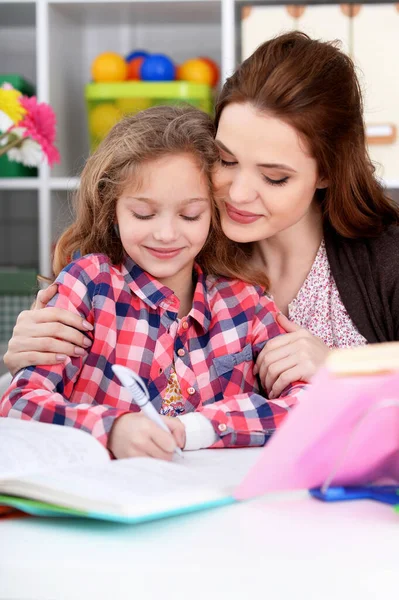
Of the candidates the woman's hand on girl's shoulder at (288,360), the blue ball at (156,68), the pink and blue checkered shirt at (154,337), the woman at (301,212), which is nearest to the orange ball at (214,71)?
the blue ball at (156,68)

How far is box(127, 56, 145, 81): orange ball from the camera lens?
2.62 meters

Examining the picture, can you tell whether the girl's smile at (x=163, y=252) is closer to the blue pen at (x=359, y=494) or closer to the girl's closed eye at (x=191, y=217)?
the girl's closed eye at (x=191, y=217)

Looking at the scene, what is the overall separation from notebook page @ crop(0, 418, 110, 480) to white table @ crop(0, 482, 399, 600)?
0.10 meters

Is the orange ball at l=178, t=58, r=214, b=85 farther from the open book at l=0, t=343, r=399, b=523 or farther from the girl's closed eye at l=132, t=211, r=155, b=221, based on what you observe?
the open book at l=0, t=343, r=399, b=523

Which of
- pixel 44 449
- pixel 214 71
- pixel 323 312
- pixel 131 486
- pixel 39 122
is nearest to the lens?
pixel 131 486

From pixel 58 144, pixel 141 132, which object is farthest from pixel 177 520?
pixel 58 144

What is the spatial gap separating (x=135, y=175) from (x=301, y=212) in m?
0.30

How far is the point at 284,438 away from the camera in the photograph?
0.64m

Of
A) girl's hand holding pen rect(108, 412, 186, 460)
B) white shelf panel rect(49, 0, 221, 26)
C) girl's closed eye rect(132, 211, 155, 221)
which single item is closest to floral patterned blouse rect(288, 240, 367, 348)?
girl's closed eye rect(132, 211, 155, 221)

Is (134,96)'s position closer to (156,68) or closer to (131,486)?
(156,68)

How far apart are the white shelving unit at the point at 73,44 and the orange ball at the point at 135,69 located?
18cm

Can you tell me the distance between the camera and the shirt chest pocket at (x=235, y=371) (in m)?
1.28

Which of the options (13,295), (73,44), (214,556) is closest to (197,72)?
(73,44)

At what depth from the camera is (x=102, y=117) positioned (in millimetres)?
2586
